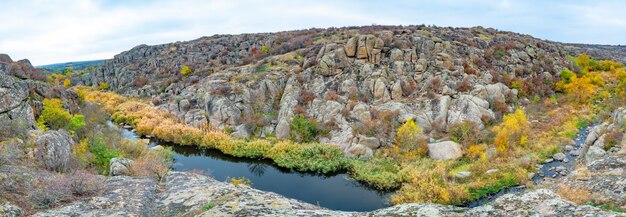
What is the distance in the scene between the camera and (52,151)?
1563 centimetres

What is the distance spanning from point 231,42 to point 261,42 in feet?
41.3

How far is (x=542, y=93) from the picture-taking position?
47.2 m

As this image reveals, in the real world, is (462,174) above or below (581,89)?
below

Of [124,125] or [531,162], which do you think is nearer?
[531,162]

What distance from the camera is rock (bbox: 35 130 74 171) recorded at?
48.8 ft

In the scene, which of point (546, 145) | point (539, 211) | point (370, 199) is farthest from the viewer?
point (546, 145)

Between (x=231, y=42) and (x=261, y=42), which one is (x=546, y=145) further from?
(x=231, y=42)

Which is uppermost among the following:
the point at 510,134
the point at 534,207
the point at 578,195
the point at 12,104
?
the point at 12,104

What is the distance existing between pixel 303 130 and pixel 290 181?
9392 mm

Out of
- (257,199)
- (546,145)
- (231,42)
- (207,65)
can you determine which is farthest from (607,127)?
(231,42)

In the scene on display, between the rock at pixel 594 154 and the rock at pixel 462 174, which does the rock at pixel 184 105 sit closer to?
the rock at pixel 462 174

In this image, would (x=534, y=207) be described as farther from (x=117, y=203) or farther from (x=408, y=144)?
(x=408, y=144)

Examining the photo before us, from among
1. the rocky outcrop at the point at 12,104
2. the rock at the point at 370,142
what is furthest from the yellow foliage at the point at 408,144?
the rocky outcrop at the point at 12,104

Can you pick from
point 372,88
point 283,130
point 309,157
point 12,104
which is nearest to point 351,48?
point 372,88
